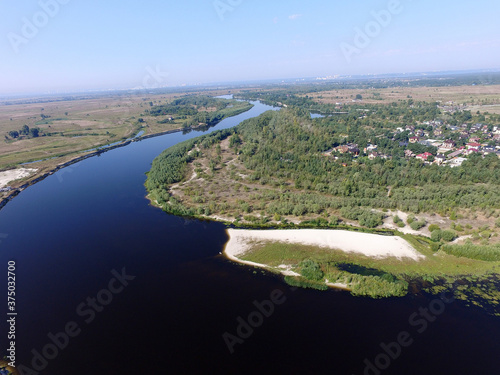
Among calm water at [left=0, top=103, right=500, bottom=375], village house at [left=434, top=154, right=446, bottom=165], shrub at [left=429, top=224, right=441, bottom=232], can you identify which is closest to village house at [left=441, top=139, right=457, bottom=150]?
village house at [left=434, top=154, right=446, bottom=165]

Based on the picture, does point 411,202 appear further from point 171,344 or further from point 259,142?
point 259,142

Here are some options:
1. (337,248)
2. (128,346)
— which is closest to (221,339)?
(128,346)

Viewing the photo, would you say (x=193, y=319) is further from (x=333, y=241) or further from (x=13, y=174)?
(x=13, y=174)

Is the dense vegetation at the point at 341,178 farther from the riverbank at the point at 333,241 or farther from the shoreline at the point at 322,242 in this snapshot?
the shoreline at the point at 322,242

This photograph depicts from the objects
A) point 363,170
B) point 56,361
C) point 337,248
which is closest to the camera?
point 56,361

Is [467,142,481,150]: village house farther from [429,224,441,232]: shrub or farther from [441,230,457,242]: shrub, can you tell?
[441,230,457,242]: shrub

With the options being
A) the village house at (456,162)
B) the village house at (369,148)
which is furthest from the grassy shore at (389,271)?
the village house at (369,148)

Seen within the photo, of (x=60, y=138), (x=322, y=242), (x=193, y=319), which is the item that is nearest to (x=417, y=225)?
(x=322, y=242)

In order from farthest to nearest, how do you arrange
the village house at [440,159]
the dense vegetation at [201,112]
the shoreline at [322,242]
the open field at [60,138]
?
1. the dense vegetation at [201,112]
2. the open field at [60,138]
3. the village house at [440,159]
4. the shoreline at [322,242]
